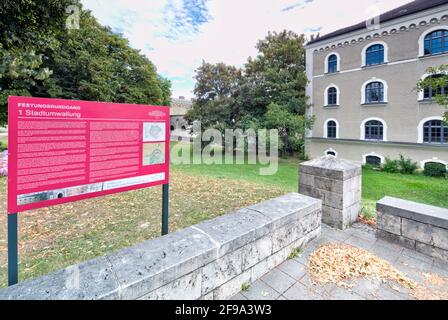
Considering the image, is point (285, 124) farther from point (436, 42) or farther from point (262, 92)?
point (436, 42)

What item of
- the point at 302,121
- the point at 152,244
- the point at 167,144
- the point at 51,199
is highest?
the point at 302,121

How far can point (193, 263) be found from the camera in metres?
2.12

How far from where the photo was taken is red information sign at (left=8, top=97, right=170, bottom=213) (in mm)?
2117

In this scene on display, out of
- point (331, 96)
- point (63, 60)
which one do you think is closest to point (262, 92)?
point (331, 96)

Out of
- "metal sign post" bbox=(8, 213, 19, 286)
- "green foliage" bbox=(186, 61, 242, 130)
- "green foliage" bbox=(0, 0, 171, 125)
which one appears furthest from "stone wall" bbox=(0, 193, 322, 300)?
"green foliage" bbox=(186, 61, 242, 130)

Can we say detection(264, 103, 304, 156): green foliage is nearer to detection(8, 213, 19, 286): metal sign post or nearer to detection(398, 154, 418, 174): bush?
detection(398, 154, 418, 174): bush

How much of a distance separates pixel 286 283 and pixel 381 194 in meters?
9.52

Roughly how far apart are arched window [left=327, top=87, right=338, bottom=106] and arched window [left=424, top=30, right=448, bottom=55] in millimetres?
5943

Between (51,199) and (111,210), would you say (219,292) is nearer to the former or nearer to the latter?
(51,199)

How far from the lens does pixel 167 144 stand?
130 inches

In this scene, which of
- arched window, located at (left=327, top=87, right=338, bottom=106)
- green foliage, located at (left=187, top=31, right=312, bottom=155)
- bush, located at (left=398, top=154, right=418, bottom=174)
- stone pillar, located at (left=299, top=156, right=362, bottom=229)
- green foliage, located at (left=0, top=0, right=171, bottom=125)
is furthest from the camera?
arched window, located at (left=327, top=87, right=338, bottom=106)

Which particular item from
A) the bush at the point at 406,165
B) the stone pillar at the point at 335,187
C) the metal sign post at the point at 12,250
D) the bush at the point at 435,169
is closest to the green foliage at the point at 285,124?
→ the bush at the point at 406,165

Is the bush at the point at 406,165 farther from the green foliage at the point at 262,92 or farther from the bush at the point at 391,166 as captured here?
the green foliage at the point at 262,92
